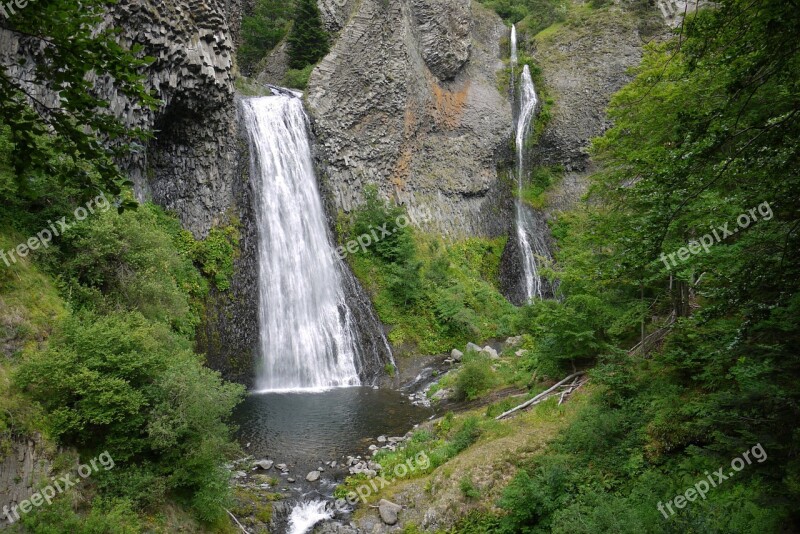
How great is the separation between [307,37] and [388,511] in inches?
1082

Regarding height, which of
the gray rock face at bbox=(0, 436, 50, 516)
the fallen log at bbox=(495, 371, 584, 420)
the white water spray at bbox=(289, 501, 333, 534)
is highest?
the gray rock face at bbox=(0, 436, 50, 516)

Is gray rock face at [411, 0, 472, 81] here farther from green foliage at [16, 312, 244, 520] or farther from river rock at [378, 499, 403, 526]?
river rock at [378, 499, 403, 526]

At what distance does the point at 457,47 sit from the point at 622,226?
25.3m

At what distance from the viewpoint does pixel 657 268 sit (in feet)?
29.2

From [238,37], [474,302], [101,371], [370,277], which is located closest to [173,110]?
[370,277]

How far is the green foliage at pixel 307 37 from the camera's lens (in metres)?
28.6

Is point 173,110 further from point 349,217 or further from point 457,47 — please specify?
point 457,47

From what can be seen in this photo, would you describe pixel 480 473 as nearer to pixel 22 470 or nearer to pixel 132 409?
pixel 132 409

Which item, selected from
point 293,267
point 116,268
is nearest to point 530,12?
point 293,267

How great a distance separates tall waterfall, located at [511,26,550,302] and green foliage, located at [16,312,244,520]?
23.6 meters

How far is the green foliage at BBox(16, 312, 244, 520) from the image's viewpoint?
7.20 metres

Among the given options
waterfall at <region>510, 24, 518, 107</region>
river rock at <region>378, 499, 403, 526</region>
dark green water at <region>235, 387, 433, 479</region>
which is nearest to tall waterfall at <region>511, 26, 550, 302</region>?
waterfall at <region>510, 24, 518, 107</region>

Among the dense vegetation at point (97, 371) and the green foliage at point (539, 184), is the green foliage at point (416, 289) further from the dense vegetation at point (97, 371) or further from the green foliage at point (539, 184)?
the dense vegetation at point (97, 371)

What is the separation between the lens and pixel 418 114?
29.0m
